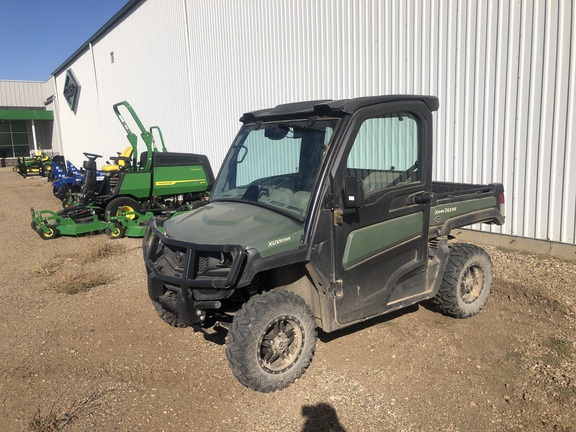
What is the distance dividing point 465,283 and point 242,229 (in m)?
2.60

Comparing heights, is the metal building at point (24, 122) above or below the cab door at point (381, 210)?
above

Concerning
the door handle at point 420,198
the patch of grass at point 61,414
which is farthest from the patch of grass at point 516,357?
the patch of grass at point 61,414

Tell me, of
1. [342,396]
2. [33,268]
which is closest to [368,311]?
[342,396]

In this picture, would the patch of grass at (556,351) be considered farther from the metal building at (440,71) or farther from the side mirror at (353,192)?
the metal building at (440,71)

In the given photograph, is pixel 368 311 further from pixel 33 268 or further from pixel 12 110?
pixel 12 110

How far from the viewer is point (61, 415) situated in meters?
3.51

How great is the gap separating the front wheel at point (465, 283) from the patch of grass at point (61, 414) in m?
3.26

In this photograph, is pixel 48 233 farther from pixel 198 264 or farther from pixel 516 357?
pixel 516 357

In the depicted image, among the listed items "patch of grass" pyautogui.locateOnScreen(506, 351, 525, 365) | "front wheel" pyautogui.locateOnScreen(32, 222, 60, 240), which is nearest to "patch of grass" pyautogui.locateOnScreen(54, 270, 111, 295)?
"front wheel" pyautogui.locateOnScreen(32, 222, 60, 240)

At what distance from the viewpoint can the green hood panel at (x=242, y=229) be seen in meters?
3.59

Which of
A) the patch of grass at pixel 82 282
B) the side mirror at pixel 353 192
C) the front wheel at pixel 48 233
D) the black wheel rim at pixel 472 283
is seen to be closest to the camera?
the side mirror at pixel 353 192

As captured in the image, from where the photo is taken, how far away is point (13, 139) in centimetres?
3816

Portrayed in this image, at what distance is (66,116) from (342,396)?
33.1 meters

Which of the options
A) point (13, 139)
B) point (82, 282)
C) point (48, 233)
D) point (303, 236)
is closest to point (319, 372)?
point (303, 236)
